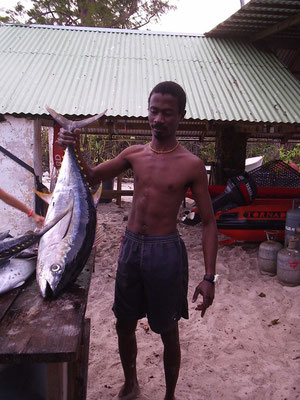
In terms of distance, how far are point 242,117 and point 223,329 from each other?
3068 millimetres

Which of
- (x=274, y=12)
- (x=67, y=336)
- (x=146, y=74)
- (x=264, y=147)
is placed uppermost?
(x=274, y=12)

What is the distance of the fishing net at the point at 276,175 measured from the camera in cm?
665

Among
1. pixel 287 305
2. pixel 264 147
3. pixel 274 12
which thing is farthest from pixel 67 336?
pixel 264 147

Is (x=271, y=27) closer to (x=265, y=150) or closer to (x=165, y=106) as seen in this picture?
(x=165, y=106)

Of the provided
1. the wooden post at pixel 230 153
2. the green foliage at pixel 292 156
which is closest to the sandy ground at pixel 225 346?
the wooden post at pixel 230 153

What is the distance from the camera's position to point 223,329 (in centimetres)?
348

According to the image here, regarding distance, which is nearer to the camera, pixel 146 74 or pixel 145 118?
pixel 145 118

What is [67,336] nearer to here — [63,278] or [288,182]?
[63,278]

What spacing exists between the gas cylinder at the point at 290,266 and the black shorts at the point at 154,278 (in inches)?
112

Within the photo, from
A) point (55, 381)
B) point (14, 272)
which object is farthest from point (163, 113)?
point (55, 381)

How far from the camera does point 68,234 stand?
197 centimetres

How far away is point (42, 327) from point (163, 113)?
4.23ft

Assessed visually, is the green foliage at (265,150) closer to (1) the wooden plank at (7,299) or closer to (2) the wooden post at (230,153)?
(2) the wooden post at (230,153)

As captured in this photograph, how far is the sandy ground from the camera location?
261 cm
